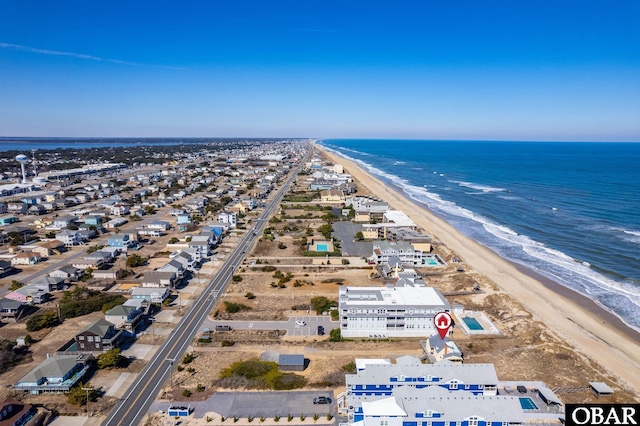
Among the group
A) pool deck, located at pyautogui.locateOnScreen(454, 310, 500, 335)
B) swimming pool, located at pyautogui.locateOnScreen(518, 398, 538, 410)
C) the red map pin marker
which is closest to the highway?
the red map pin marker

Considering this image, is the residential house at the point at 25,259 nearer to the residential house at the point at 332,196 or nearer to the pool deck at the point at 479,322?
the pool deck at the point at 479,322

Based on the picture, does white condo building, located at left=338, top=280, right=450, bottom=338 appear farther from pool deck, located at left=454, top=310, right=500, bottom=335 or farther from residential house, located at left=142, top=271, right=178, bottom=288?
residential house, located at left=142, top=271, right=178, bottom=288

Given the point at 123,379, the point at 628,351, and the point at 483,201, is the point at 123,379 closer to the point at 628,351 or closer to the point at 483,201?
the point at 628,351

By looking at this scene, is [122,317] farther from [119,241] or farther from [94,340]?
Answer: [119,241]

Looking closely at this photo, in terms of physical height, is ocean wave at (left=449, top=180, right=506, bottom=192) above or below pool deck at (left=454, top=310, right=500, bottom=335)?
above

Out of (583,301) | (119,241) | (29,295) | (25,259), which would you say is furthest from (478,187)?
(29,295)

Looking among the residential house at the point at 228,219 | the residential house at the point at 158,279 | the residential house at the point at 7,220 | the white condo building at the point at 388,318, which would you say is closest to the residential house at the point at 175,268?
the residential house at the point at 158,279
